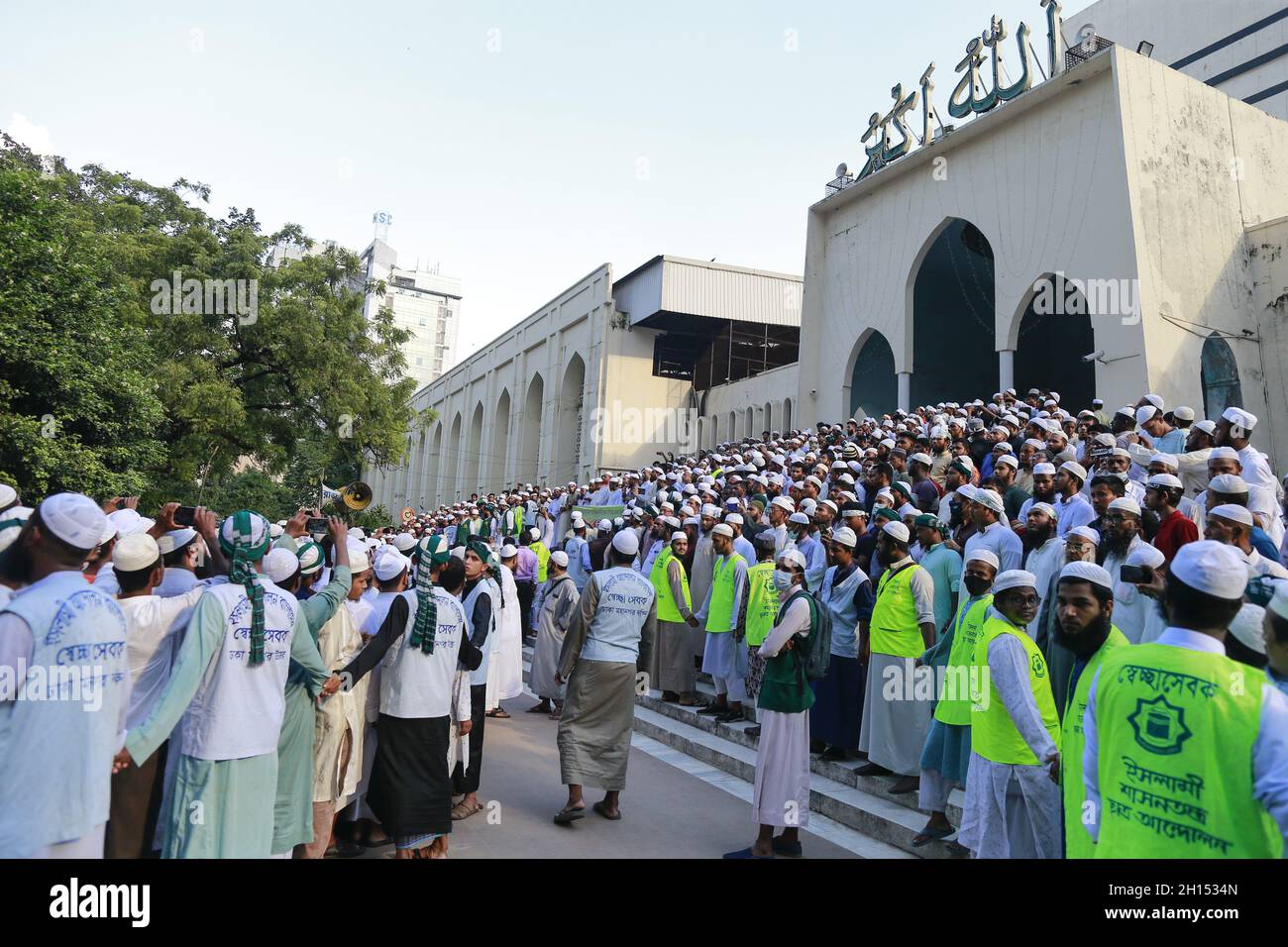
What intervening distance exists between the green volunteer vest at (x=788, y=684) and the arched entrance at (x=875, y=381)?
17.2 m

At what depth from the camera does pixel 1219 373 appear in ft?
44.8

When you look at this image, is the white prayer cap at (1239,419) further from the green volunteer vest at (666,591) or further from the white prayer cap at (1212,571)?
the white prayer cap at (1212,571)

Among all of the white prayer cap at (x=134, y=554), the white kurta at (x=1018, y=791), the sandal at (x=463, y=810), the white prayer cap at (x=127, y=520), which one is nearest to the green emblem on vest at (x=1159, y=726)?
the white kurta at (x=1018, y=791)

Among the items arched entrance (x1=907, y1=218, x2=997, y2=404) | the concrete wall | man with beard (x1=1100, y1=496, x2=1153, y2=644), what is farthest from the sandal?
arched entrance (x1=907, y1=218, x2=997, y2=404)

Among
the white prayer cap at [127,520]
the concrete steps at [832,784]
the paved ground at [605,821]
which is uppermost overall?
the white prayer cap at [127,520]

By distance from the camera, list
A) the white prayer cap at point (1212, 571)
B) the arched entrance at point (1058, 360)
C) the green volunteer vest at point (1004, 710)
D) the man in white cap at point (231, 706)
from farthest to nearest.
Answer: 1. the arched entrance at point (1058, 360)
2. the green volunteer vest at point (1004, 710)
3. the man in white cap at point (231, 706)
4. the white prayer cap at point (1212, 571)

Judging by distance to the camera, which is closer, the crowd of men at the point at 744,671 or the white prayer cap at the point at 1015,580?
the crowd of men at the point at 744,671

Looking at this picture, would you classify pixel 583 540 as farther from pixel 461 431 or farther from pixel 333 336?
pixel 461 431

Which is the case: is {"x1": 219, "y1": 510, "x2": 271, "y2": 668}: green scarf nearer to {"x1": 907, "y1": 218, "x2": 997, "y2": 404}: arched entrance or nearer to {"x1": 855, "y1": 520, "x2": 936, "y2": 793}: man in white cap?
{"x1": 855, "y1": 520, "x2": 936, "y2": 793}: man in white cap

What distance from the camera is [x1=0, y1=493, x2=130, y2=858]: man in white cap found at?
7.44ft

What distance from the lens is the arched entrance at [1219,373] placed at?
13.6 m

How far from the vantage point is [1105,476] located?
15.9ft
